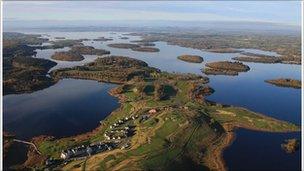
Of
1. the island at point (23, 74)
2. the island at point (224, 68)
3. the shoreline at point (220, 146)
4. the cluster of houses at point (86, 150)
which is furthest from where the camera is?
the island at point (224, 68)

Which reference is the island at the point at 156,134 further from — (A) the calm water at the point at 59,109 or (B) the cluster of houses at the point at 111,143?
(A) the calm water at the point at 59,109

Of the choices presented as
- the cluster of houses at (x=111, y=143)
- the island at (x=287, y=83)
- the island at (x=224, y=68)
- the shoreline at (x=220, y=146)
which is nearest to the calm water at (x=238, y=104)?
the shoreline at (x=220, y=146)

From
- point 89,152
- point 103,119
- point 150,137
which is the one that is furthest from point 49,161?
point 103,119

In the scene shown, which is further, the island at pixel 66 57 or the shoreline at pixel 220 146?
the island at pixel 66 57

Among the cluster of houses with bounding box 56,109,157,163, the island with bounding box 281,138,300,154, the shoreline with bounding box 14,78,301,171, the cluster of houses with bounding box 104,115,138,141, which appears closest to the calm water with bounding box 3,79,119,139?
the shoreline with bounding box 14,78,301,171

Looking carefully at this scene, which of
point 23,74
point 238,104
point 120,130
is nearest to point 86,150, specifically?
point 120,130

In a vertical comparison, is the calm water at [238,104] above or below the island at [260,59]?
below

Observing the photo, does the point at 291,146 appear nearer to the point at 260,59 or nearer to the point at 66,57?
the point at 66,57

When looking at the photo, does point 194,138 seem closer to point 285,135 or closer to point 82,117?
point 285,135
